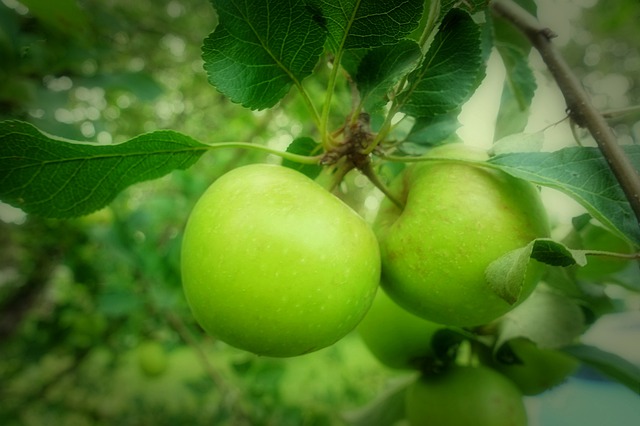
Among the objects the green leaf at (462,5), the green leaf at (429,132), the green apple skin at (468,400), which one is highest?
the green leaf at (462,5)

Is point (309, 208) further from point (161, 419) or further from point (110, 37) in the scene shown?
point (161, 419)

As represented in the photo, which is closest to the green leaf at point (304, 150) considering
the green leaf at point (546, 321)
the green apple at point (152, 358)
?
the green leaf at point (546, 321)

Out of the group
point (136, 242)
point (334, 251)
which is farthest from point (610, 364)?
point (136, 242)

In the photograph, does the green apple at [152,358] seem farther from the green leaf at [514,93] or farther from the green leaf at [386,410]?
the green leaf at [514,93]

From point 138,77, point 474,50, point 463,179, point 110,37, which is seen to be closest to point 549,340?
point 463,179

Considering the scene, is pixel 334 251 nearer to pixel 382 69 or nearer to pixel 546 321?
→ pixel 382 69

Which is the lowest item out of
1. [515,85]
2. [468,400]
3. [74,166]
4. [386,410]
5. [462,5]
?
[386,410]
